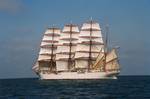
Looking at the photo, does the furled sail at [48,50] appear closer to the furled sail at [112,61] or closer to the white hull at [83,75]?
the white hull at [83,75]

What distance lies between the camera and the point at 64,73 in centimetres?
17812

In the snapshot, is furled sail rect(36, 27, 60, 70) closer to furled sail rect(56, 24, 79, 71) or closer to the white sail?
the white sail

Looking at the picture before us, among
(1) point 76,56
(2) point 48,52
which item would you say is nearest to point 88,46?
(1) point 76,56

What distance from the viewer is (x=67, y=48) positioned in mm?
179000

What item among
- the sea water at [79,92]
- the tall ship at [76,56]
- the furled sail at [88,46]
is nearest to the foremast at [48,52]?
the tall ship at [76,56]

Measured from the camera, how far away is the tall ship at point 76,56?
6752 inches

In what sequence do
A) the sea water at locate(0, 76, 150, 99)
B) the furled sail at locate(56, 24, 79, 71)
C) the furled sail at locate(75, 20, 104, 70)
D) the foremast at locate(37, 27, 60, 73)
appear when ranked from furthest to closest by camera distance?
the foremast at locate(37, 27, 60, 73) < the furled sail at locate(56, 24, 79, 71) < the furled sail at locate(75, 20, 104, 70) < the sea water at locate(0, 76, 150, 99)

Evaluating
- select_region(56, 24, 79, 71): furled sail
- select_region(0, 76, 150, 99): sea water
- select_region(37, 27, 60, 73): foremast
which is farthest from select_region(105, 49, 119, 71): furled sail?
select_region(0, 76, 150, 99): sea water

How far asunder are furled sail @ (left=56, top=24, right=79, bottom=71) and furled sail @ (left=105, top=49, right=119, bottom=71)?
15.7 metres

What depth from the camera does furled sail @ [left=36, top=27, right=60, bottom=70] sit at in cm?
18638

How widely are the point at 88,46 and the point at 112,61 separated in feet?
38.1
